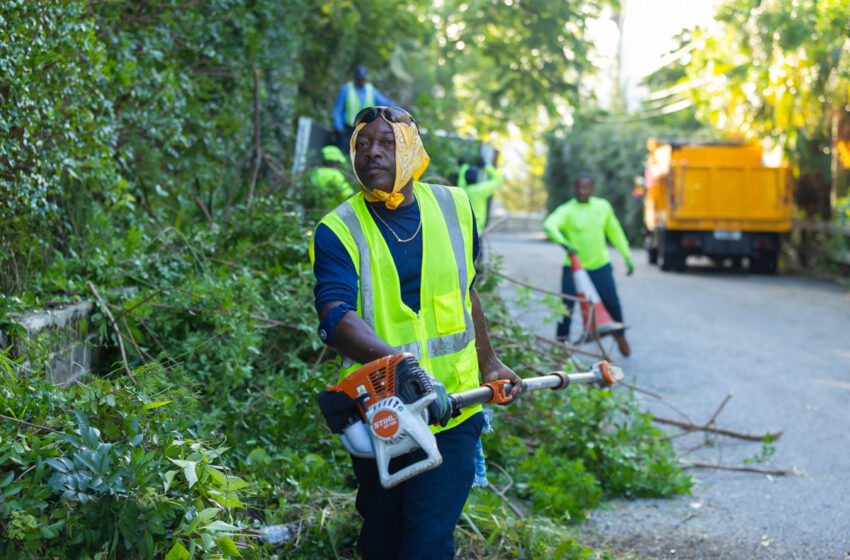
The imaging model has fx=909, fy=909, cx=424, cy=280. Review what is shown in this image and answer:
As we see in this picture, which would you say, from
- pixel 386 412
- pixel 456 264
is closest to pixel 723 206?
pixel 456 264

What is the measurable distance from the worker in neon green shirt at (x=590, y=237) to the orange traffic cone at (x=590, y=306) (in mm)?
165

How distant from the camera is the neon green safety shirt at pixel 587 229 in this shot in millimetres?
8875

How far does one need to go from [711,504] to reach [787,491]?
0.52m

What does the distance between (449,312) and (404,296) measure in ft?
0.53

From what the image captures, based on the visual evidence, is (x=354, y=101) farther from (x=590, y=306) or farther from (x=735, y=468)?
(x=735, y=468)

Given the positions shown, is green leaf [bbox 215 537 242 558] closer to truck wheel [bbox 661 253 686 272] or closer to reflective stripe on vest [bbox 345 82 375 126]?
reflective stripe on vest [bbox 345 82 375 126]

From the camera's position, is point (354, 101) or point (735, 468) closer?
point (735, 468)

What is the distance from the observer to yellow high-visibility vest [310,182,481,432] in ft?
9.37

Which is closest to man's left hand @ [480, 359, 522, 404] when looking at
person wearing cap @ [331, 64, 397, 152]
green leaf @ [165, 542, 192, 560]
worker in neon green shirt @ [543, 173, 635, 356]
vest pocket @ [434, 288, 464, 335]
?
vest pocket @ [434, 288, 464, 335]

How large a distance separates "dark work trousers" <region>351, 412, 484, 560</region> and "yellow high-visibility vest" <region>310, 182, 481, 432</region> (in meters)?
0.09

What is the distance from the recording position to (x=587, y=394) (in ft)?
19.1

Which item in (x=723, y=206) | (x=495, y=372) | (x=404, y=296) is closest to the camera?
(x=404, y=296)

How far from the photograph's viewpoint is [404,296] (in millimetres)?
2912

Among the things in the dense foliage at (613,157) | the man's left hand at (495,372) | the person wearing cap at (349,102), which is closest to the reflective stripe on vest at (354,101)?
the person wearing cap at (349,102)
